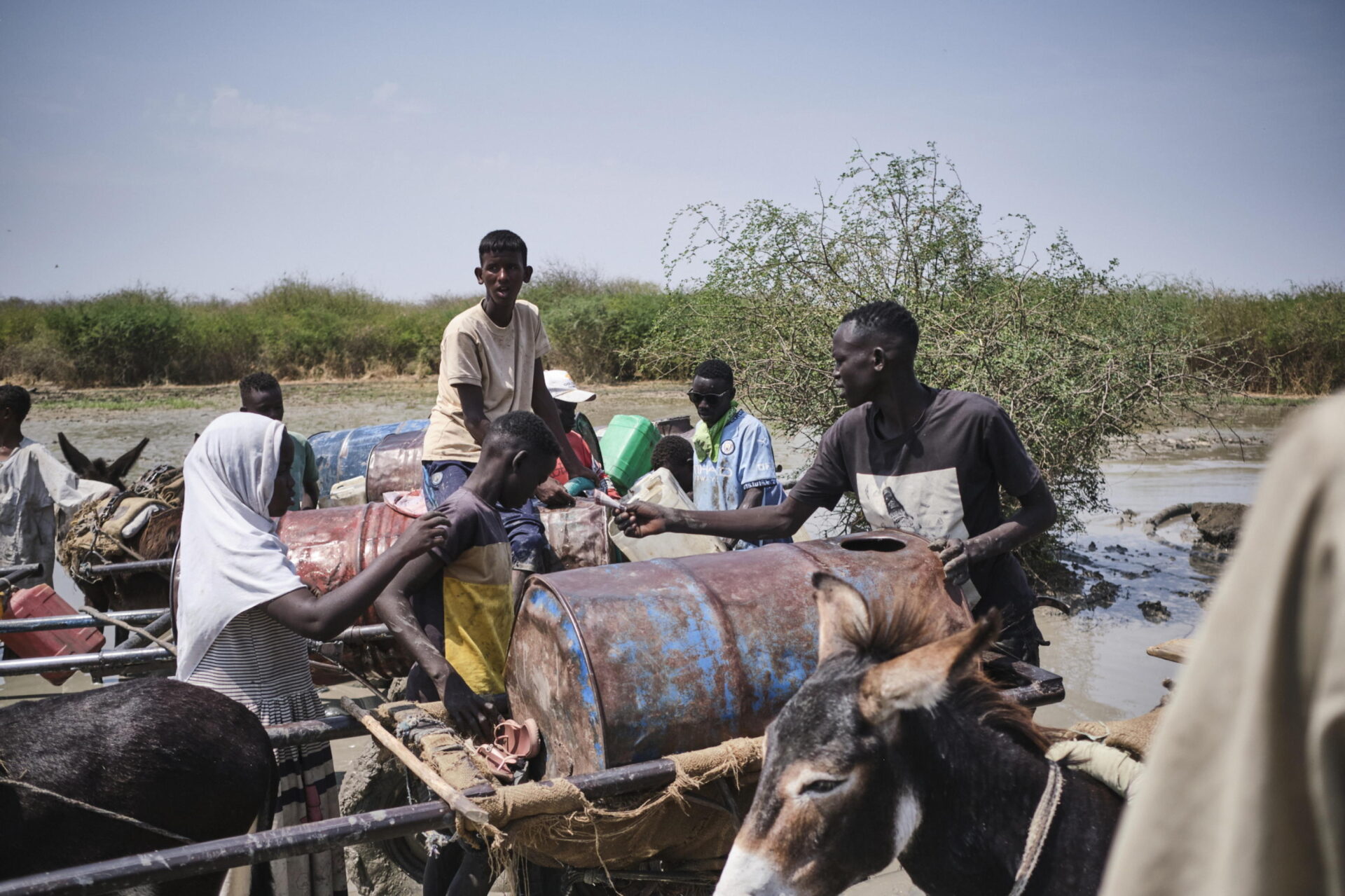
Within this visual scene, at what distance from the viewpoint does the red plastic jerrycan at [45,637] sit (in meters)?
5.66

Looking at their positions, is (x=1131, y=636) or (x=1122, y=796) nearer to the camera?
(x=1122, y=796)

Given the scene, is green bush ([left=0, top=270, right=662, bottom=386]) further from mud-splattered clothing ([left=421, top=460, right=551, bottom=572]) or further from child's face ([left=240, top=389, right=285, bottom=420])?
mud-splattered clothing ([left=421, top=460, right=551, bottom=572])

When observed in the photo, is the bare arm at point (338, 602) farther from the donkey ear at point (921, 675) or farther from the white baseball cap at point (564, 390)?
the white baseball cap at point (564, 390)

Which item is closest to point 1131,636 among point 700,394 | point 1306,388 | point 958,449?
point 700,394

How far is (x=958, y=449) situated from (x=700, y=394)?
2.70m

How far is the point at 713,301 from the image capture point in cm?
1023

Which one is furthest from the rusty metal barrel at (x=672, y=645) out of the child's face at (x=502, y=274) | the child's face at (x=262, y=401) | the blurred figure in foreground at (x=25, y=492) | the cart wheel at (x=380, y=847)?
the blurred figure in foreground at (x=25, y=492)

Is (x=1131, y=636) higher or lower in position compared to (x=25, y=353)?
lower

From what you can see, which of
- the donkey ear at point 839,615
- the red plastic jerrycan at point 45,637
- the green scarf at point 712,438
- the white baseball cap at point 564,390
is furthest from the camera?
the white baseball cap at point 564,390

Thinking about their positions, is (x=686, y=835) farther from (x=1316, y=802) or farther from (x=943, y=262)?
(x=943, y=262)

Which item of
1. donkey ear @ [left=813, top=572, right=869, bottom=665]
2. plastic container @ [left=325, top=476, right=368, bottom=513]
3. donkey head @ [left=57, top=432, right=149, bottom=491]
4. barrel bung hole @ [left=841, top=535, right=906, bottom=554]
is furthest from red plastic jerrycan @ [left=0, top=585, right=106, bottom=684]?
donkey ear @ [left=813, top=572, right=869, bottom=665]

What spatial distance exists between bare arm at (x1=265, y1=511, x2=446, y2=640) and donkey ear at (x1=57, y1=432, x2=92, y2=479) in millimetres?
6820

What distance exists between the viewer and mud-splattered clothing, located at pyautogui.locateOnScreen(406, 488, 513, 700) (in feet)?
11.0

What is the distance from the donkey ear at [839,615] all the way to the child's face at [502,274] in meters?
2.73
